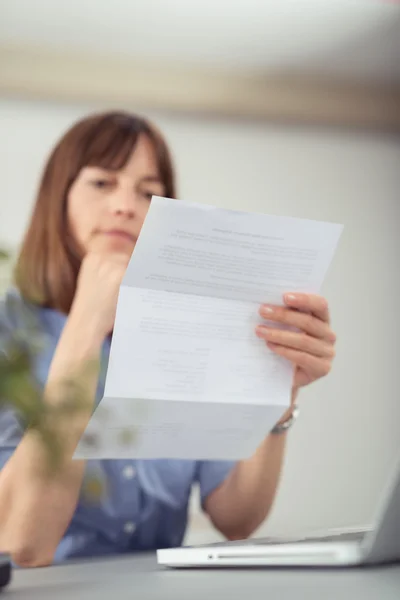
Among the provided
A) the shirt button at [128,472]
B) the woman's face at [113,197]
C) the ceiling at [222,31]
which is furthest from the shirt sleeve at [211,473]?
the ceiling at [222,31]

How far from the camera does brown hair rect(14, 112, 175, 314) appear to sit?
1.19 m

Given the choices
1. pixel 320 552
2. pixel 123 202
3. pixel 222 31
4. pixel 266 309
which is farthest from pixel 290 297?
pixel 222 31

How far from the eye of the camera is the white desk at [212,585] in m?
0.42

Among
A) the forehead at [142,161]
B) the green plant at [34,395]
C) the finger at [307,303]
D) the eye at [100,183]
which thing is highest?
the forehead at [142,161]

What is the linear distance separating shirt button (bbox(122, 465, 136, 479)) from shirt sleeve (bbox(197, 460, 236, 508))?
0.33 ft

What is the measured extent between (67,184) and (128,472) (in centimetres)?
52

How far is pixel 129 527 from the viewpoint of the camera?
1.02 meters

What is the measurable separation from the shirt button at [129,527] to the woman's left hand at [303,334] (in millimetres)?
352

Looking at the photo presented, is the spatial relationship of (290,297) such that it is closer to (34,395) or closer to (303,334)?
(303,334)

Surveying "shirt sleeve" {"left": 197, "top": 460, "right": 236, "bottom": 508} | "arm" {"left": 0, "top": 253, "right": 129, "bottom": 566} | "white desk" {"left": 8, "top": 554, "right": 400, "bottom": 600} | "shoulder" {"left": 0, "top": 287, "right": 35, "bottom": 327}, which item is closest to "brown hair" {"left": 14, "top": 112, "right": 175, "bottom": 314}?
"arm" {"left": 0, "top": 253, "right": 129, "bottom": 566}

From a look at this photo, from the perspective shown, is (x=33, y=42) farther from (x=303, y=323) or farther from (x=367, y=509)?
(x=367, y=509)

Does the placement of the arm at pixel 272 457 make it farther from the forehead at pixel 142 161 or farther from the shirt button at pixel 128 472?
the forehead at pixel 142 161

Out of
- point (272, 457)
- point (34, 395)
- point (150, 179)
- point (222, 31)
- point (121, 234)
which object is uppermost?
point (222, 31)

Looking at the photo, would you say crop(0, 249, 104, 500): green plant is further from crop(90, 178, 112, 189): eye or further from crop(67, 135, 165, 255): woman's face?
crop(90, 178, 112, 189): eye
